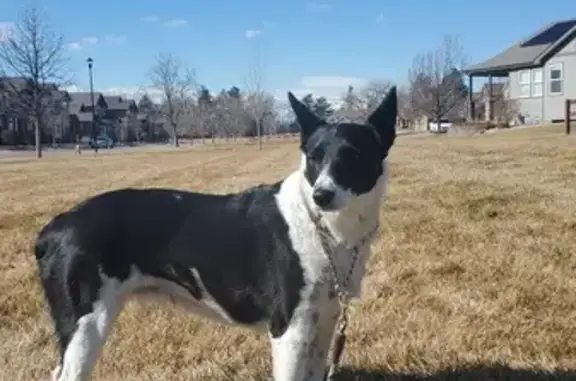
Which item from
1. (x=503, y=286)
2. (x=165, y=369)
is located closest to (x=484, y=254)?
(x=503, y=286)

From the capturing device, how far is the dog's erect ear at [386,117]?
3202 mm

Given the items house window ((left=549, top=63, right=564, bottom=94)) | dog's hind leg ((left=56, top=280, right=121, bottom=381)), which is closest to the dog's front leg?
dog's hind leg ((left=56, top=280, right=121, bottom=381))

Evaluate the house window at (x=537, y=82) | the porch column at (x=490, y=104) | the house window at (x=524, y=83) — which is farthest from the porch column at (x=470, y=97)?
the house window at (x=537, y=82)

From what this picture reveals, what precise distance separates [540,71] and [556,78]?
4.10 feet

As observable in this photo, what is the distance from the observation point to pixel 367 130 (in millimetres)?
3170

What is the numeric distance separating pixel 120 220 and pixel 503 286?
3.30 meters

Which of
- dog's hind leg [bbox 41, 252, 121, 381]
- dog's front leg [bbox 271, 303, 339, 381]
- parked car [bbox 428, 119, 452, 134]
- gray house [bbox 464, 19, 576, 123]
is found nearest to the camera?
dog's front leg [bbox 271, 303, 339, 381]

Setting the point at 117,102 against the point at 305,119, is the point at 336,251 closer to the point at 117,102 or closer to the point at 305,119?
the point at 305,119

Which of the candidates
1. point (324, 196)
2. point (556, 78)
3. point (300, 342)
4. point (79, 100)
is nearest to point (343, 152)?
point (324, 196)

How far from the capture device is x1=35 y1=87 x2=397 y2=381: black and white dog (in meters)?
3.06

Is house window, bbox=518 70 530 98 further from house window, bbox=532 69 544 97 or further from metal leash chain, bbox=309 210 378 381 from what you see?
metal leash chain, bbox=309 210 378 381

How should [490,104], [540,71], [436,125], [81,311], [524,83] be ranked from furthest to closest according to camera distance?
[436,125] < [490,104] < [524,83] < [540,71] < [81,311]

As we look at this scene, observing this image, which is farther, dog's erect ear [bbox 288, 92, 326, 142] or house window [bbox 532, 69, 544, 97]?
house window [bbox 532, 69, 544, 97]

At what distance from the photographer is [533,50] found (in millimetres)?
42844
